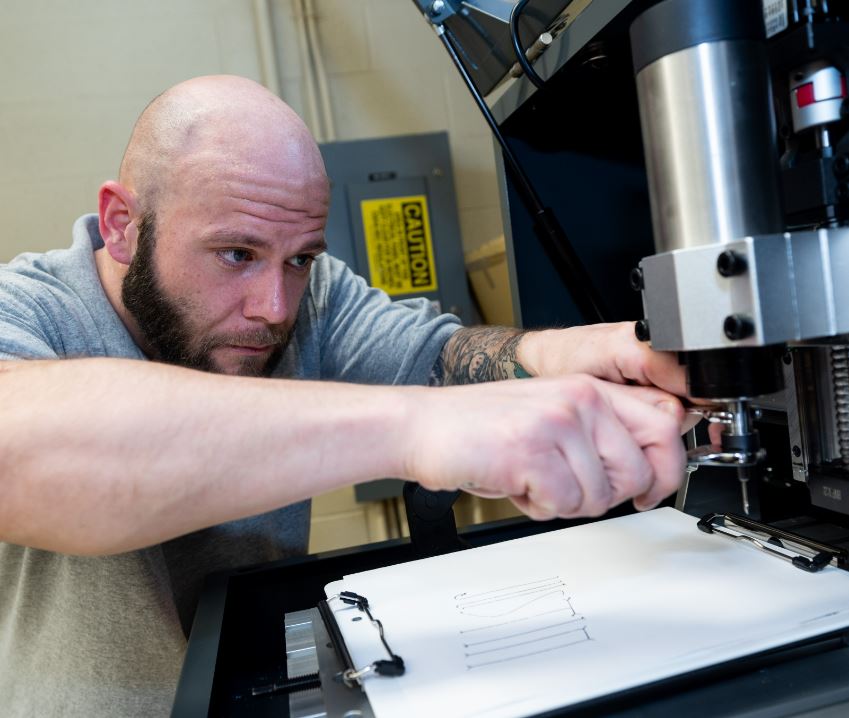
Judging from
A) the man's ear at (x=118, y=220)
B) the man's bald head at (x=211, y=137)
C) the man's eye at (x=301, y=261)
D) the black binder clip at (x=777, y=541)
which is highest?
the man's bald head at (x=211, y=137)

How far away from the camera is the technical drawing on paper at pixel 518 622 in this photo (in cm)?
48

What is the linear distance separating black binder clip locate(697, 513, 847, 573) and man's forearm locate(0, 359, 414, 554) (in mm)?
324

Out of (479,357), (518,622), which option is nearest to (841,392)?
(518,622)

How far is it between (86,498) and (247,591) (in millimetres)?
275

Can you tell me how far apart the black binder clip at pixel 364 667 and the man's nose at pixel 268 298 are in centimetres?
48

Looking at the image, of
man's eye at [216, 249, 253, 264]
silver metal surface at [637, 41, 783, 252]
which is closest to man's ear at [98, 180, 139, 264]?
man's eye at [216, 249, 253, 264]

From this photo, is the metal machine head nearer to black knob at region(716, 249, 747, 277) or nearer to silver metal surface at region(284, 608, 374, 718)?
black knob at region(716, 249, 747, 277)

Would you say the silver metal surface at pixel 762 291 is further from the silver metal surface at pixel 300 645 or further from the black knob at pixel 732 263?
the silver metal surface at pixel 300 645

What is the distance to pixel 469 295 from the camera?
1.84m

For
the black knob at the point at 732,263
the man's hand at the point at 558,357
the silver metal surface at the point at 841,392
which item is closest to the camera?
the black knob at the point at 732,263

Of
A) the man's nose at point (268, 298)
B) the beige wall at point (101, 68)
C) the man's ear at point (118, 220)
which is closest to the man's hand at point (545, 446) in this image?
the man's nose at point (268, 298)

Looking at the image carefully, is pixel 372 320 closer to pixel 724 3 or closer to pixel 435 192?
pixel 435 192

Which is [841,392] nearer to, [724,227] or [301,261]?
[724,227]

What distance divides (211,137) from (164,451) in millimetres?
620
